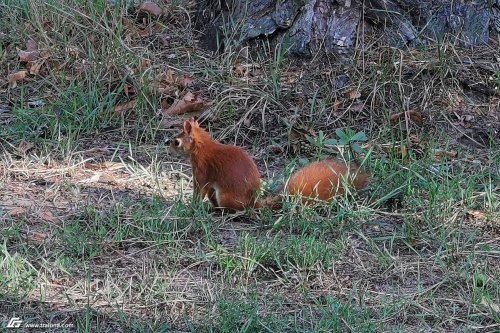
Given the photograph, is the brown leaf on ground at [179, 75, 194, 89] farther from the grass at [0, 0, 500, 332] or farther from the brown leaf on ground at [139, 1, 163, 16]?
the brown leaf on ground at [139, 1, 163, 16]

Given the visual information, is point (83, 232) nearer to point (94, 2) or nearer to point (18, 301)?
point (18, 301)

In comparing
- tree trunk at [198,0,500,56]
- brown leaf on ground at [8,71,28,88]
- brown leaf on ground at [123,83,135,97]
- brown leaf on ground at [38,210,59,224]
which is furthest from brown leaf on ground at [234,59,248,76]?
brown leaf on ground at [38,210,59,224]

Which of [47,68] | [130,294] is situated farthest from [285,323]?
[47,68]

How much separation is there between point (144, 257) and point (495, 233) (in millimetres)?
1529

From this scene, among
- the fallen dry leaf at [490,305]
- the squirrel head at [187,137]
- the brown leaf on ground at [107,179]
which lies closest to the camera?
the fallen dry leaf at [490,305]

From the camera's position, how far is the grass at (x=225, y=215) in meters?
3.36

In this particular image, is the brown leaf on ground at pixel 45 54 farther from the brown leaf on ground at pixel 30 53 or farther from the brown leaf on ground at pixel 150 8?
the brown leaf on ground at pixel 150 8

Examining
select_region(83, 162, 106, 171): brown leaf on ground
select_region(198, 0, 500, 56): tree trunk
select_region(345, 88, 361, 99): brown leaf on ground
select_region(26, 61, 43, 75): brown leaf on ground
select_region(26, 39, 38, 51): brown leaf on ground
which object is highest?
select_region(198, 0, 500, 56): tree trunk

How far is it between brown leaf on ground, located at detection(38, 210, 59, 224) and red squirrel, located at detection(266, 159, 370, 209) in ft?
3.14

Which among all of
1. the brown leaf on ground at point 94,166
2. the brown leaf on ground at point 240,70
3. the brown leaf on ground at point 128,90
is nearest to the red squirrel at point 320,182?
the brown leaf on ground at point 94,166

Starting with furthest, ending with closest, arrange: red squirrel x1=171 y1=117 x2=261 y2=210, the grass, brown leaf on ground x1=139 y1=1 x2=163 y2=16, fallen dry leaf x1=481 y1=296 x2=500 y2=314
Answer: brown leaf on ground x1=139 y1=1 x2=163 y2=16, red squirrel x1=171 y1=117 x2=261 y2=210, the grass, fallen dry leaf x1=481 y1=296 x2=500 y2=314

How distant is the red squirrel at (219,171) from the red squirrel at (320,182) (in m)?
0.12

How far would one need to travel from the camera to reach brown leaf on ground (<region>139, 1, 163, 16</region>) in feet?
19.8

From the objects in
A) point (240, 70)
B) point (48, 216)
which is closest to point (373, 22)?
point (240, 70)
